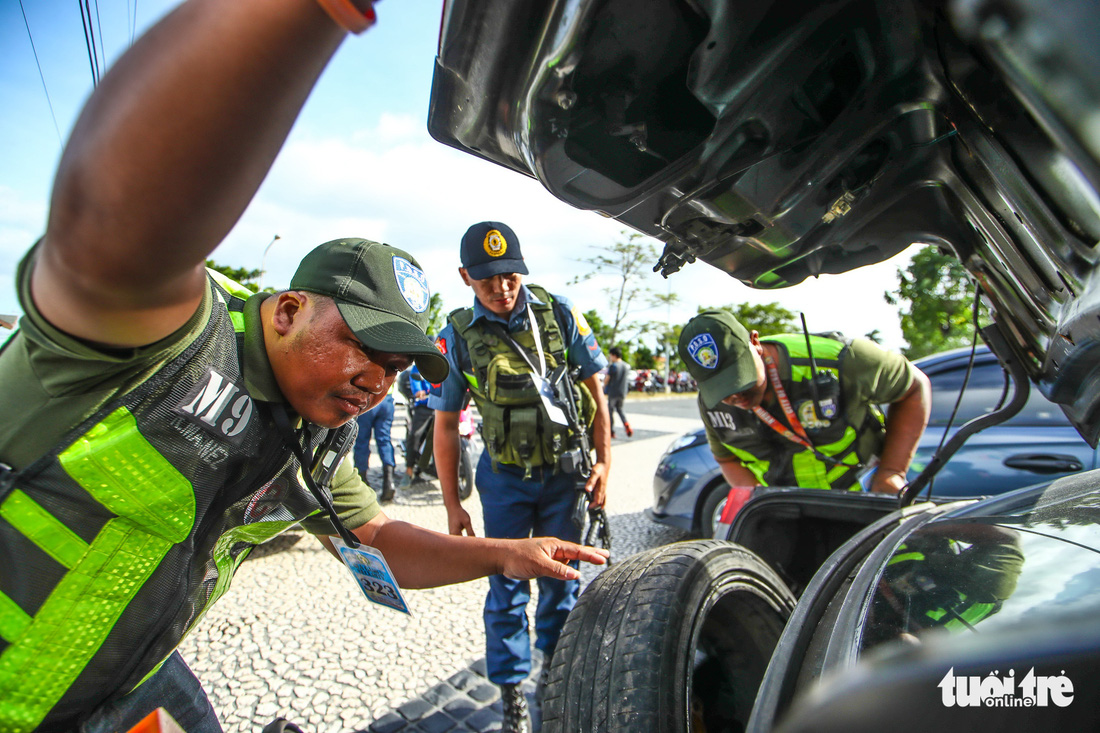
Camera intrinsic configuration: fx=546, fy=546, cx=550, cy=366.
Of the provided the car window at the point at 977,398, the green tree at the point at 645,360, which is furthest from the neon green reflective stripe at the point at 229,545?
the green tree at the point at 645,360

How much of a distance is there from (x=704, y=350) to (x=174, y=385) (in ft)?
6.89

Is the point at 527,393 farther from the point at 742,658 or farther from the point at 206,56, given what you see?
the point at 206,56

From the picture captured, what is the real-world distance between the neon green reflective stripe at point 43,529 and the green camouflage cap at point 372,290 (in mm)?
611

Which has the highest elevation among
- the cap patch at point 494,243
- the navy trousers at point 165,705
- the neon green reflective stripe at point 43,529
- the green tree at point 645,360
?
the green tree at point 645,360

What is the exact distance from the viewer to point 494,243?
2459mm

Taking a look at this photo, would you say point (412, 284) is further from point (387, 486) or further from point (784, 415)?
point (387, 486)

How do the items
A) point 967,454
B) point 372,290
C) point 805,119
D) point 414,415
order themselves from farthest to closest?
point 414,415, point 967,454, point 372,290, point 805,119

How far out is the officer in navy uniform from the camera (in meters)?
2.45

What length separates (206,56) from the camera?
45 centimetres

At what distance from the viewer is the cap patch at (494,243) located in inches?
96.6

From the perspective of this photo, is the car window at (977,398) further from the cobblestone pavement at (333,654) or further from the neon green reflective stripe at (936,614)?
the neon green reflective stripe at (936,614)

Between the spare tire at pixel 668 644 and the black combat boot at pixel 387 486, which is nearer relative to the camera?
the spare tire at pixel 668 644

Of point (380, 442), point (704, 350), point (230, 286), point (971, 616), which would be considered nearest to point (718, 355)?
point (704, 350)

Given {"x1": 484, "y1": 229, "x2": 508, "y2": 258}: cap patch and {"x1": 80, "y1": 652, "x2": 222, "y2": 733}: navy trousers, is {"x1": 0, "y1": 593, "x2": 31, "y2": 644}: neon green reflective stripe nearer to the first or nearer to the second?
{"x1": 80, "y1": 652, "x2": 222, "y2": 733}: navy trousers
